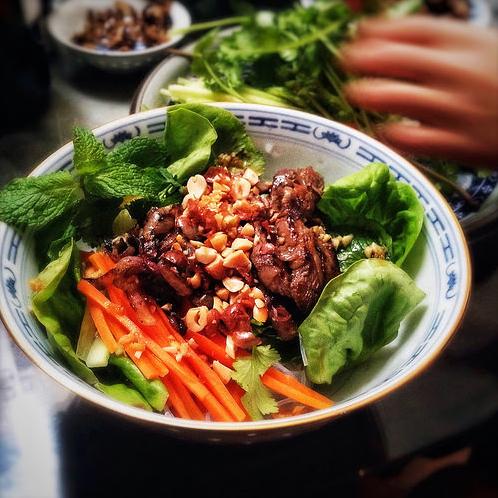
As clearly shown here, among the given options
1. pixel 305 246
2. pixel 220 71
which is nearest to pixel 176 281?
pixel 305 246

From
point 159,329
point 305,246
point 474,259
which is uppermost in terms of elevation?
point 305,246

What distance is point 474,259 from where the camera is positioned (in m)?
1.85

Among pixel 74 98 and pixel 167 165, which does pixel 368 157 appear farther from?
pixel 74 98

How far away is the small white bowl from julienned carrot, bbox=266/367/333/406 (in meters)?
1.72

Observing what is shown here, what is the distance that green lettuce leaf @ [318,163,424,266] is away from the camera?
A: 1475mm

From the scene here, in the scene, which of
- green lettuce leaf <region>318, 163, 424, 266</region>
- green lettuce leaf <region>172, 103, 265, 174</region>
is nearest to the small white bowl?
green lettuce leaf <region>172, 103, 265, 174</region>

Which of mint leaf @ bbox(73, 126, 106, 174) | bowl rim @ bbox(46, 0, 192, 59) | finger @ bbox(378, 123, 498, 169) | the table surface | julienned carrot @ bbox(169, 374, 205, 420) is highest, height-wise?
finger @ bbox(378, 123, 498, 169)

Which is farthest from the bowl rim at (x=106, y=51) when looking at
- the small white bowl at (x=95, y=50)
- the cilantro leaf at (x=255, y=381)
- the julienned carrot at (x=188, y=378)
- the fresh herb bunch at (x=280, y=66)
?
the cilantro leaf at (x=255, y=381)

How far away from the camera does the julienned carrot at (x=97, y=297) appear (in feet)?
4.25

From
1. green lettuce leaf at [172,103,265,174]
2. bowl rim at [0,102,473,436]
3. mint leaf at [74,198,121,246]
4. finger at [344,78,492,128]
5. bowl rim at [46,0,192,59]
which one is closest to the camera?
bowl rim at [0,102,473,436]

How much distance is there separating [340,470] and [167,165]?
938 mm

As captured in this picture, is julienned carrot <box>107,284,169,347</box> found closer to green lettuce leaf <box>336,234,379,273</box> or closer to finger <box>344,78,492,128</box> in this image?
green lettuce leaf <box>336,234,379,273</box>

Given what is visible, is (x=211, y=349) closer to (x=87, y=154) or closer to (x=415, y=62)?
(x=87, y=154)

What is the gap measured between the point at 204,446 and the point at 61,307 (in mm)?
473
